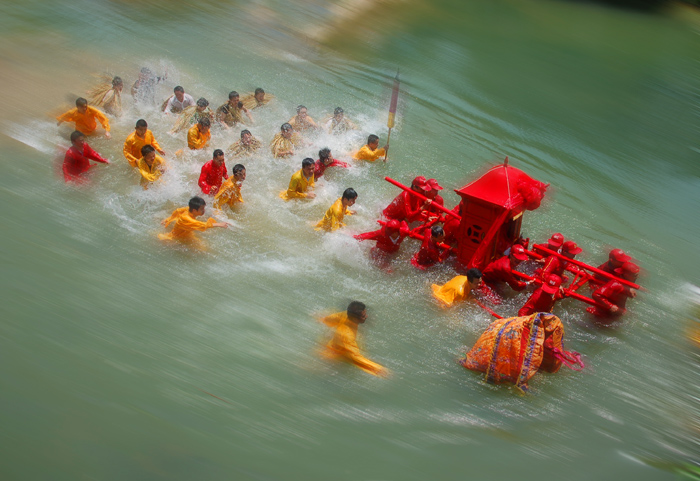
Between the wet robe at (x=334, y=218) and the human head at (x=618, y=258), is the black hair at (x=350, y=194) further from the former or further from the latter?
the human head at (x=618, y=258)

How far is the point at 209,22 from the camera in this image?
49.6 feet

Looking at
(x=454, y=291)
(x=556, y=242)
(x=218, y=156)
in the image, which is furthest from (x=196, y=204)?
(x=556, y=242)

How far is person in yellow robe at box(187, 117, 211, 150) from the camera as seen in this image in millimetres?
10023

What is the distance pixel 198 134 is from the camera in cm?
1009

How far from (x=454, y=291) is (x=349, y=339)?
171cm

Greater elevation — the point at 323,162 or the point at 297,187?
the point at 323,162

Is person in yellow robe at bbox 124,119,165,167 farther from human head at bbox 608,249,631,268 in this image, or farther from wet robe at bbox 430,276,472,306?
human head at bbox 608,249,631,268

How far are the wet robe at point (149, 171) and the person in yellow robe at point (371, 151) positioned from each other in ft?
10.6

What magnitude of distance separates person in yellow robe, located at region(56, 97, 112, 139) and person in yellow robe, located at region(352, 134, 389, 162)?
424 cm

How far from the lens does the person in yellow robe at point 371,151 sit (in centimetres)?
1025

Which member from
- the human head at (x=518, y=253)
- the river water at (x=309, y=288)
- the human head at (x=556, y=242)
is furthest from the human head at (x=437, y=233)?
the human head at (x=556, y=242)

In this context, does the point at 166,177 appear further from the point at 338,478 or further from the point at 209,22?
the point at 209,22

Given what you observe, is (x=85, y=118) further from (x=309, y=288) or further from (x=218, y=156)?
(x=309, y=288)

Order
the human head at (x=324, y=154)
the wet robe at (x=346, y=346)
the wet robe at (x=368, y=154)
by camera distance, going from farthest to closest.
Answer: the wet robe at (x=368, y=154), the human head at (x=324, y=154), the wet robe at (x=346, y=346)
